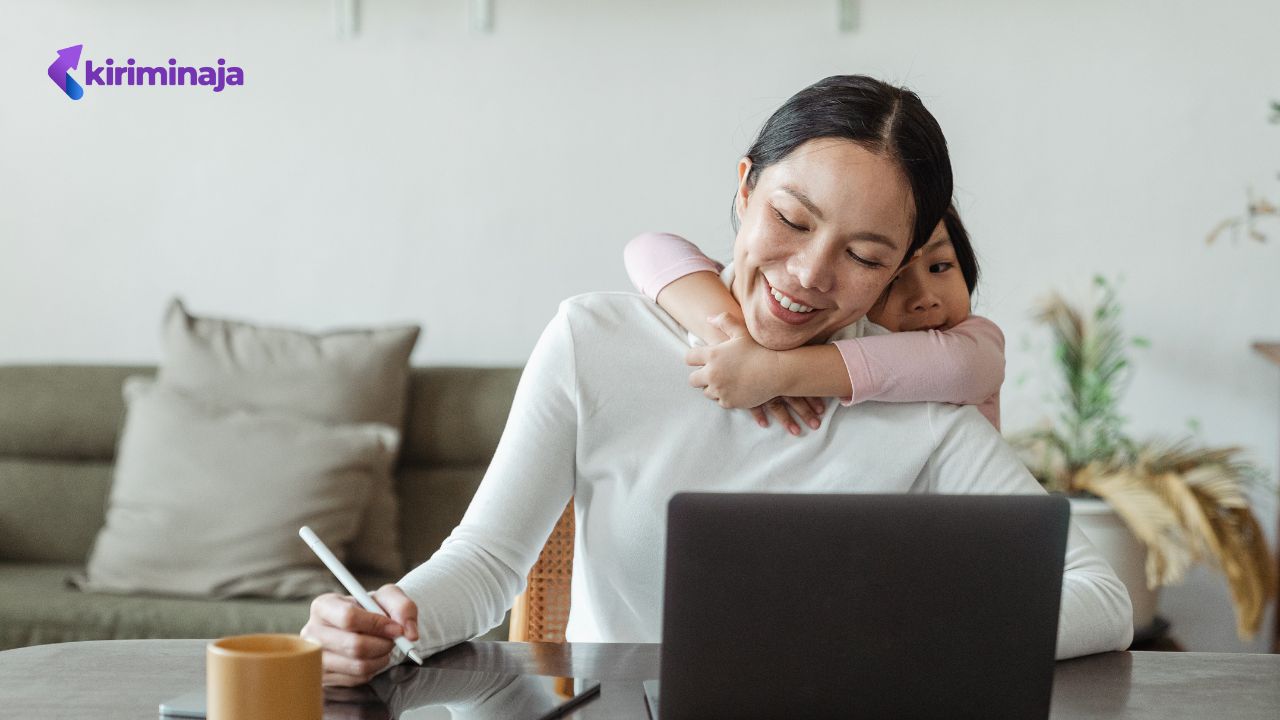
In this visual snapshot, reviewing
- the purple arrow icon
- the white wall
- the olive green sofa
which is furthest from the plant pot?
the purple arrow icon

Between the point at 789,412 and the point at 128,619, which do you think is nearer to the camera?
the point at 789,412

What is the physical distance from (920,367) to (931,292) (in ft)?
Answer: 0.54

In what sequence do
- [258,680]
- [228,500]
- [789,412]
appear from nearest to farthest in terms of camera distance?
1. [258,680]
2. [789,412]
3. [228,500]

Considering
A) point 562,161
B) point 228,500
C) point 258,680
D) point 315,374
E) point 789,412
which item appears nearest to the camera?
point 258,680

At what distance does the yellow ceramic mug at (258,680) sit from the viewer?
0.74m

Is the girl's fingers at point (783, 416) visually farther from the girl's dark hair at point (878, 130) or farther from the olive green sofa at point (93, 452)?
the olive green sofa at point (93, 452)

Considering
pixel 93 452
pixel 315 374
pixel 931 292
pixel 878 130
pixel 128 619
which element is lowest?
pixel 128 619

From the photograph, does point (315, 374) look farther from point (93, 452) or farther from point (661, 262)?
point (661, 262)

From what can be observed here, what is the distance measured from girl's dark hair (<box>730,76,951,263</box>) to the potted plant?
149 centimetres

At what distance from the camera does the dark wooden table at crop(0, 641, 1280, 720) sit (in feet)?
2.98

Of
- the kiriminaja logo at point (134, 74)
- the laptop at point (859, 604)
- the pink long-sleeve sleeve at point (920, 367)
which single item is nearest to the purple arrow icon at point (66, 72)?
the kiriminaja logo at point (134, 74)

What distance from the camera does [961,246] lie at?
1402 mm

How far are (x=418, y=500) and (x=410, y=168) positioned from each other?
0.84 metres

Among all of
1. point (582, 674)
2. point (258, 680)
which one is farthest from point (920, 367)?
point (258, 680)
